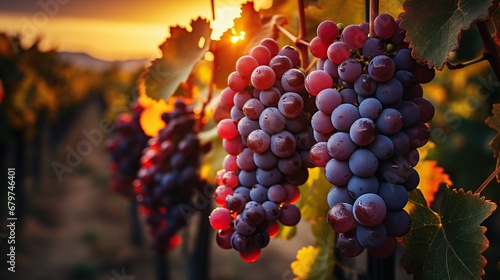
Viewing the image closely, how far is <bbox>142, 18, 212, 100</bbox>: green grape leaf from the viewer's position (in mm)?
876

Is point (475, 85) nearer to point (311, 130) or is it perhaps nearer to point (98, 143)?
point (311, 130)

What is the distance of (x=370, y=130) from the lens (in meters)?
0.52

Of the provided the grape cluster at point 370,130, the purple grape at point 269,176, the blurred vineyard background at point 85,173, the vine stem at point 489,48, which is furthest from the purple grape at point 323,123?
the blurred vineyard background at point 85,173

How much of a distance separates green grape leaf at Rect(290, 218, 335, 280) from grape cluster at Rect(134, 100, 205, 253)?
520 mm

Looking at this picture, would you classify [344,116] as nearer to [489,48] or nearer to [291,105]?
[291,105]

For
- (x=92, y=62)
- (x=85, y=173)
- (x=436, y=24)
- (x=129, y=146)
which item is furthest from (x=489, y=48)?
(x=92, y=62)

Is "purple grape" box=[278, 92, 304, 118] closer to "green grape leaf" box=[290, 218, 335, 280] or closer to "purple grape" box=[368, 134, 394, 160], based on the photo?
"purple grape" box=[368, 134, 394, 160]

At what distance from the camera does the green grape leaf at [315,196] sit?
2.74 ft

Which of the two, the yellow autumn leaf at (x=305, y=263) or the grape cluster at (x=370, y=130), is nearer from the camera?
the grape cluster at (x=370, y=130)

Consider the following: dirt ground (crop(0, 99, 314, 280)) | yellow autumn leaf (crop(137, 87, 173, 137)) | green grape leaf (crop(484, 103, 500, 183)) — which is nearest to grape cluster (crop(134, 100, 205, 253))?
yellow autumn leaf (crop(137, 87, 173, 137))

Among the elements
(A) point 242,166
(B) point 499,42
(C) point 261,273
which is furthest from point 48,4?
(C) point 261,273

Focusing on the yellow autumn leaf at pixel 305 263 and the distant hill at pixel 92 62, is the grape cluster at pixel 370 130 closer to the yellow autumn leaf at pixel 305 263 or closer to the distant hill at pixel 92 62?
the yellow autumn leaf at pixel 305 263

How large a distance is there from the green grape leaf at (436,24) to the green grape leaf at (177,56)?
15.7 inches

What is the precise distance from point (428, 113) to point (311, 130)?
0.15 m
